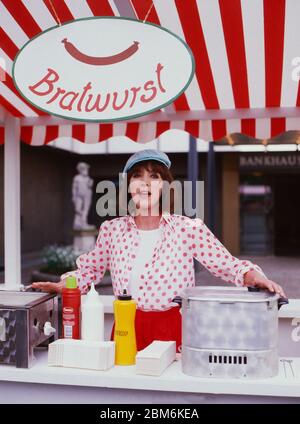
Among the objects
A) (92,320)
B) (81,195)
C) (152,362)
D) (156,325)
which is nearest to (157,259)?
(156,325)

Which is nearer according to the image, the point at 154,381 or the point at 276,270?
the point at 154,381

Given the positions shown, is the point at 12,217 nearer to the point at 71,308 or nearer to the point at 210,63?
the point at 210,63

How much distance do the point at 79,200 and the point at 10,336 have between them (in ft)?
40.1

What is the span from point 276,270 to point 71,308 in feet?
36.1

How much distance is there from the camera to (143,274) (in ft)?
7.18

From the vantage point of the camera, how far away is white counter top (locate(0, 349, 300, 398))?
1.75 meters

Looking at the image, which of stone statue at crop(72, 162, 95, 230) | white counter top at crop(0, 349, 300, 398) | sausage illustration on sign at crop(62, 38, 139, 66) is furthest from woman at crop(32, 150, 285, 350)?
stone statue at crop(72, 162, 95, 230)

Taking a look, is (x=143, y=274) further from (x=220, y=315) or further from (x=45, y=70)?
(x=45, y=70)

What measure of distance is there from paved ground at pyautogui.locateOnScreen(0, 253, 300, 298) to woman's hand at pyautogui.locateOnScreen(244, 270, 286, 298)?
→ 239 inches

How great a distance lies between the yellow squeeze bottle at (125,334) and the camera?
1.94 m

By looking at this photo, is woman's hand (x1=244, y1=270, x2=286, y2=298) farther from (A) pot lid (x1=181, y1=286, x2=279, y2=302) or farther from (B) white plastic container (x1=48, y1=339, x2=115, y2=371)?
(B) white plastic container (x1=48, y1=339, x2=115, y2=371)

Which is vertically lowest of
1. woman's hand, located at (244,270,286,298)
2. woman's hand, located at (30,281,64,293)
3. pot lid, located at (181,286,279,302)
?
woman's hand, located at (30,281,64,293)

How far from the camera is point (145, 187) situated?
7.16ft

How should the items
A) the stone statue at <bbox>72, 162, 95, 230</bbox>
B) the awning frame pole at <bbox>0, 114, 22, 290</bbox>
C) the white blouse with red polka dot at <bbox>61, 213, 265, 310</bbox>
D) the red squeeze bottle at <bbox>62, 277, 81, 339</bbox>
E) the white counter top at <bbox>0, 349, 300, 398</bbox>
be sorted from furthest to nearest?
the stone statue at <bbox>72, 162, 95, 230</bbox> < the awning frame pole at <bbox>0, 114, 22, 290</bbox> < the white blouse with red polka dot at <bbox>61, 213, 265, 310</bbox> < the red squeeze bottle at <bbox>62, 277, 81, 339</bbox> < the white counter top at <bbox>0, 349, 300, 398</bbox>
